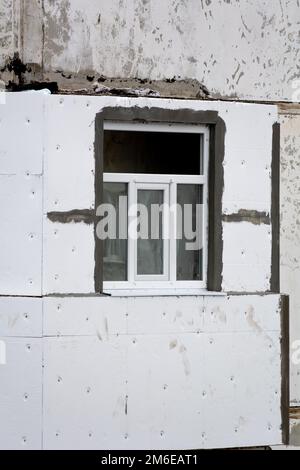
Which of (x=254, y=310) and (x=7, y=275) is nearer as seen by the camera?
(x=7, y=275)

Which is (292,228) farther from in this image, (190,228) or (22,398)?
(22,398)

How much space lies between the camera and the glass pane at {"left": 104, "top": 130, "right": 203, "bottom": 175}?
26.9ft

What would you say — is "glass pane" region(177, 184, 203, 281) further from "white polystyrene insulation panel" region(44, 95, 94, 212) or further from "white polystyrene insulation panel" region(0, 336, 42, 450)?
"white polystyrene insulation panel" region(0, 336, 42, 450)

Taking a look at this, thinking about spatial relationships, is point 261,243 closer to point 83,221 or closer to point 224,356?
point 224,356

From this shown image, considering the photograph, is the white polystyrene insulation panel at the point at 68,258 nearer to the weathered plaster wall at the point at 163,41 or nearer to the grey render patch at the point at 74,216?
the grey render patch at the point at 74,216

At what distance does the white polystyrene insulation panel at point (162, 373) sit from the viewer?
7707 millimetres

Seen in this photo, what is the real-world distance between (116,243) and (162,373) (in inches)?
46.5

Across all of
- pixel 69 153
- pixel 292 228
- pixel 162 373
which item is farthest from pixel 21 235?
pixel 292 228

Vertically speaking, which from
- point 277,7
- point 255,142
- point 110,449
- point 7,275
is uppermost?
point 277,7

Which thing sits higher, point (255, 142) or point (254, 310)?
point (255, 142)

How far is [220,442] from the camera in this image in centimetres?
808

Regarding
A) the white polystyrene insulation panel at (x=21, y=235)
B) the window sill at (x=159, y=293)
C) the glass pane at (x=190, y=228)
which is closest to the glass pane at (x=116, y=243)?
the window sill at (x=159, y=293)

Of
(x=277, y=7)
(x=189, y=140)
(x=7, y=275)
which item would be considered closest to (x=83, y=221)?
(x=7, y=275)

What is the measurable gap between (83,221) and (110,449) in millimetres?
1902
